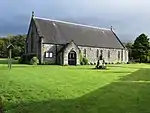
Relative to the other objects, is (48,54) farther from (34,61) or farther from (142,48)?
(142,48)

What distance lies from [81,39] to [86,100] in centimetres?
4895

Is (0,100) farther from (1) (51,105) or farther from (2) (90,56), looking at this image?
(2) (90,56)

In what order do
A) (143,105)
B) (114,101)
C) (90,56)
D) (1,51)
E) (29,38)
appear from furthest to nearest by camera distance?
(1,51) < (90,56) < (29,38) < (114,101) < (143,105)

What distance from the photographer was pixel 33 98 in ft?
41.4

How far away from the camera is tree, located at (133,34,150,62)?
80500mm

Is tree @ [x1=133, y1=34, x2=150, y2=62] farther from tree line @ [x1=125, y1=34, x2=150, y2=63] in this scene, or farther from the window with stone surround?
the window with stone surround

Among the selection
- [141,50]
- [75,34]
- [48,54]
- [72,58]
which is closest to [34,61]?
[48,54]

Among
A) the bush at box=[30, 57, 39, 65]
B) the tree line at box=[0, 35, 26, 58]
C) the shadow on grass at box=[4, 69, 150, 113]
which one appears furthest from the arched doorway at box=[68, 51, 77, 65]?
the shadow on grass at box=[4, 69, 150, 113]

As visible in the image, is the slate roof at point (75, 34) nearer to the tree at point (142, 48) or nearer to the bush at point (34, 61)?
the bush at point (34, 61)

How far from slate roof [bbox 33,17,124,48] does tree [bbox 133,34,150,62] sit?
1275 centimetres

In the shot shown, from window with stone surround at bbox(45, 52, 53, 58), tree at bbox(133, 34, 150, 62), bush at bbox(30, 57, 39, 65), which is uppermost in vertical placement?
tree at bbox(133, 34, 150, 62)

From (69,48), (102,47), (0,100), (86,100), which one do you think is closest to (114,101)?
(86,100)

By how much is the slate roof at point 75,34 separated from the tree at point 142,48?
12.7m

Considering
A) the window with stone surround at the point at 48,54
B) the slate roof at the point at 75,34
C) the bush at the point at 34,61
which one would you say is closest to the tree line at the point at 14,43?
the slate roof at the point at 75,34
